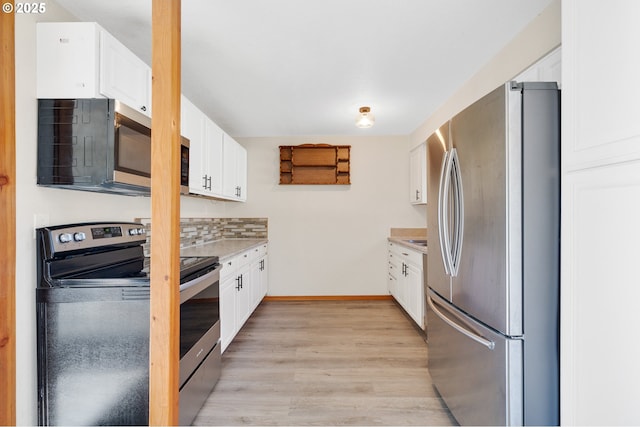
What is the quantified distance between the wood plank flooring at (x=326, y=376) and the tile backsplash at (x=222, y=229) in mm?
1166

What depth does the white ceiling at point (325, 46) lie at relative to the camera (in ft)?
5.65

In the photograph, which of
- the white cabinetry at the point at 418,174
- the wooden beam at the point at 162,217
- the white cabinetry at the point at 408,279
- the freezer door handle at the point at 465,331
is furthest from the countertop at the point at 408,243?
the wooden beam at the point at 162,217

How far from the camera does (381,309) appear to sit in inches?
153

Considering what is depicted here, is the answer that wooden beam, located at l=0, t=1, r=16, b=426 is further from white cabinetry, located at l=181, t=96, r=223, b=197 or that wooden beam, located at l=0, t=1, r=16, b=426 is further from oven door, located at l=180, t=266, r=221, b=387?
white cabinetry, located at l=181, t=96, r=223, b=197

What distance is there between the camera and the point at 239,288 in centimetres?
290

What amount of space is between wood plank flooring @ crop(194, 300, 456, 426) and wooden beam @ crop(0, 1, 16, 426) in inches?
37.5

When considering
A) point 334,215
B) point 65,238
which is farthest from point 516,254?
point 334,215

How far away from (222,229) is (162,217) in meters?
3.20

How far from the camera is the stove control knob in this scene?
1481mm

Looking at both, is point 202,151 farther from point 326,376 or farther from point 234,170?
point 326,376

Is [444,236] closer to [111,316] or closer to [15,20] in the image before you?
[111,316]
